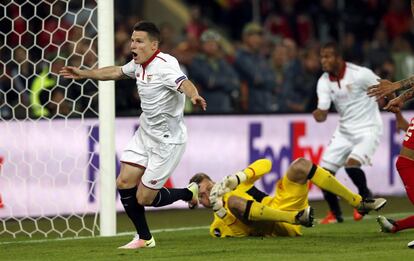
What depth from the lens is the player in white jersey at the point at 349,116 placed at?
13.0 metres

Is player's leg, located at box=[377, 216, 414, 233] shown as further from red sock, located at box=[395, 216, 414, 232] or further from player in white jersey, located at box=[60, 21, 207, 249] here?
player in white jersey, located at box=[60, 21, 207, 249]

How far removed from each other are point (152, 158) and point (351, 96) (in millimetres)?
3482

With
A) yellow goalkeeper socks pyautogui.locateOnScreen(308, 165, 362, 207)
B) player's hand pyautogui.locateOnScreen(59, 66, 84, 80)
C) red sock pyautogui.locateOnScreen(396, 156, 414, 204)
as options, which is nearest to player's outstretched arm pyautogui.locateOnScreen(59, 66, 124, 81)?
player's hand pyautogui.locateOnScreen(59, 66, 84, 80)

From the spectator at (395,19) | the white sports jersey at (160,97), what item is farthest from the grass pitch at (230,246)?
the spectator at (395,19)

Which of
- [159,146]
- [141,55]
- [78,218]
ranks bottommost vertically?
[78,218]

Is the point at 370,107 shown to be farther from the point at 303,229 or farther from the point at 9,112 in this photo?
the point at 9,112

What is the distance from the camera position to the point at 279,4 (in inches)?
833

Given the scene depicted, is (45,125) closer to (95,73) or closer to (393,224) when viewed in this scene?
(95,73)

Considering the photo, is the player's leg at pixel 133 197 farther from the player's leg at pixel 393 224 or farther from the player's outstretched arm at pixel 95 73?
the player's leg at pixel 393 224

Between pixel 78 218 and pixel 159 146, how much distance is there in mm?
3455

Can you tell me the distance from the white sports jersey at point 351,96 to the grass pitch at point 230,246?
119 cm

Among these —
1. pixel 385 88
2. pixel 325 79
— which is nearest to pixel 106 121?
pixel 325 79

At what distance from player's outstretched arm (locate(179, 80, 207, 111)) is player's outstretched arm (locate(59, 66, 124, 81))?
92 centimetres

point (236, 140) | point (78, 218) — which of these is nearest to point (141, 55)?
point (78, 218)
